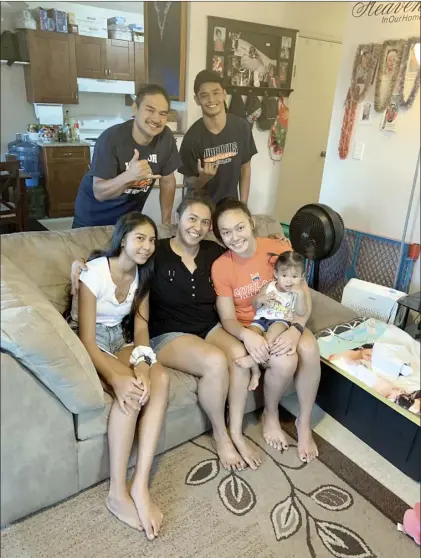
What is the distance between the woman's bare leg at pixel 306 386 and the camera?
1.72m

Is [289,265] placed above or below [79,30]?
below

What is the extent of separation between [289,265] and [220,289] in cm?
29

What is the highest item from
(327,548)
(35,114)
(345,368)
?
(35,114)

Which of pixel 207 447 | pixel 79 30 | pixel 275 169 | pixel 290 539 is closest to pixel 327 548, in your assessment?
pixel 290 539

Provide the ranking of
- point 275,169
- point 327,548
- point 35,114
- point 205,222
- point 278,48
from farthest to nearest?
point 275,169 < point 278,48 < point 205,222 < point 35,114 < point 327,548

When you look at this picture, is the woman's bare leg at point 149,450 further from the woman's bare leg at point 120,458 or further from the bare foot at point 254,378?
the bare foot at point 254,378

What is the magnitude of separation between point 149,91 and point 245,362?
3.65ft

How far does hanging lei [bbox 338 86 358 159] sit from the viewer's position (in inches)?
65.2

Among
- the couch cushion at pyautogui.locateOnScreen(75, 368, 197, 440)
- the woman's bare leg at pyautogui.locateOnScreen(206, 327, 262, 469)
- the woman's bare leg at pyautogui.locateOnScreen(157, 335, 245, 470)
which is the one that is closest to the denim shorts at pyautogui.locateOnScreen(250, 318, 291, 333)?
the woman's bare leg at pyautogui.locateOnScreen(206, 327, 262, 469)

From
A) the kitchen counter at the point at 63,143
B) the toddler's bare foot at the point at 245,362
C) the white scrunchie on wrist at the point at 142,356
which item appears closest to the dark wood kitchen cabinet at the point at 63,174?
the kitchen counter at the point at 63,143

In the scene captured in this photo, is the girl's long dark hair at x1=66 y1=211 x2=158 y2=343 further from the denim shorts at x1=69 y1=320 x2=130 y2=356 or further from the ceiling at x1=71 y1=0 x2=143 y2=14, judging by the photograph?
the ceiling at x1=71 y1=0 x2=143 y2=14

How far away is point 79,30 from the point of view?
5.26ft

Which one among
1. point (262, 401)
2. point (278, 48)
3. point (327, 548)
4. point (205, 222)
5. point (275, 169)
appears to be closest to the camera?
point (327, 548)

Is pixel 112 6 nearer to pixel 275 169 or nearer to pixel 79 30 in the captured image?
pixel 79 30
